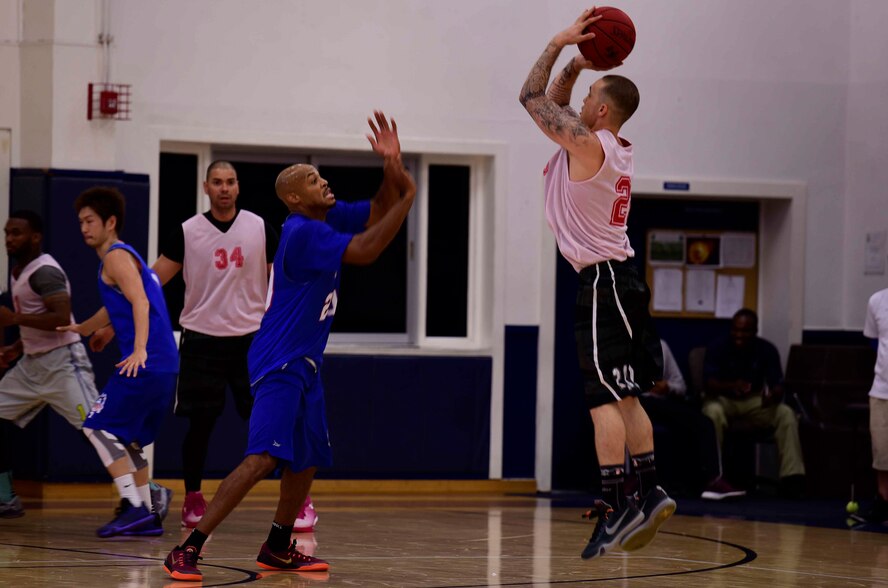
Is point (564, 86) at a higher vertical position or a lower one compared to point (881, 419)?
higher

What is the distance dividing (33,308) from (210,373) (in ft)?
3.92

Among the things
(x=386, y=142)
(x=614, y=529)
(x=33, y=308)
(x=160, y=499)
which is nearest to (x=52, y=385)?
(x=33, y=308)

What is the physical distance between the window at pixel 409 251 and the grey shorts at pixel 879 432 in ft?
10.6

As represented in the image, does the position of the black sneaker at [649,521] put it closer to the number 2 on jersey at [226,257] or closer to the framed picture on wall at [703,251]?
the number 2 on jersey at [226,257]

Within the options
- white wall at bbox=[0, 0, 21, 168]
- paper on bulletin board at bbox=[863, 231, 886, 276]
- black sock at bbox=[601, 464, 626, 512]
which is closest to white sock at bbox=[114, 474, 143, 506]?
black sock at bbox=[601, 464, 626, 512]

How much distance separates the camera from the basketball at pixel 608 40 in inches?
240

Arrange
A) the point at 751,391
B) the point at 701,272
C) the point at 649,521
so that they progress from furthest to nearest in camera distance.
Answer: the point at 701,272
the point at 751,391
the point at 649,521

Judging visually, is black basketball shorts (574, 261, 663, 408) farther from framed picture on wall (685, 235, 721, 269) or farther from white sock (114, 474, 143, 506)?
framed picture on wall (685, 235, 721, 269)

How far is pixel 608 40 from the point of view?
6090 mm

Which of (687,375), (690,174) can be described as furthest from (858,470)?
(690,174)

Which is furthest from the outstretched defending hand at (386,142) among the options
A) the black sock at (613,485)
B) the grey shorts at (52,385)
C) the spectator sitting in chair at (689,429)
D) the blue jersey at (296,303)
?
the spectator sitting in chair at (689,429)

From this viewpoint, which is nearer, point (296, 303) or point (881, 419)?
point (296, 303)

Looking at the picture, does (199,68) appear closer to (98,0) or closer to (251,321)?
(98,0)

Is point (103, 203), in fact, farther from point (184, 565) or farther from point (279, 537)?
point (184, 565)
